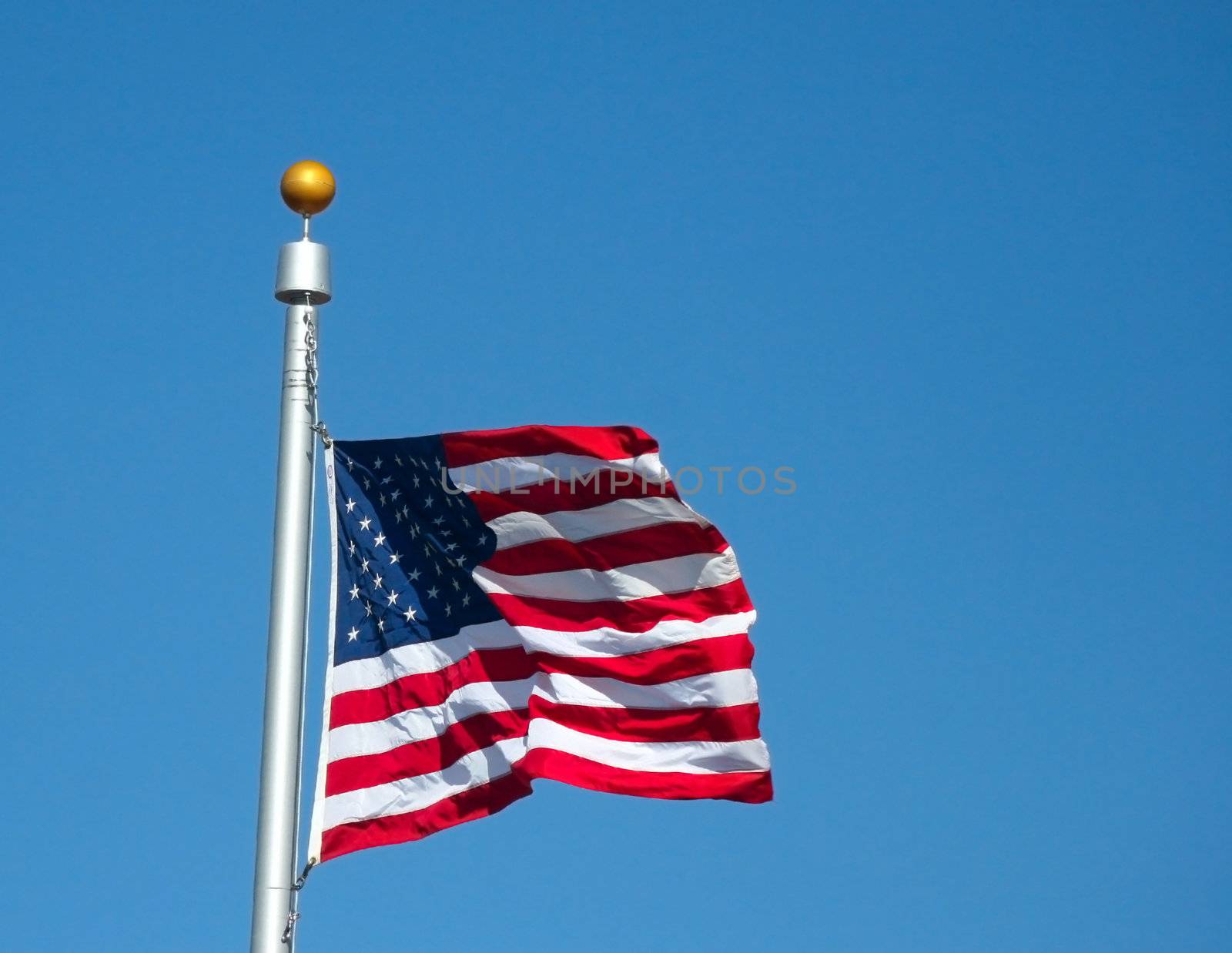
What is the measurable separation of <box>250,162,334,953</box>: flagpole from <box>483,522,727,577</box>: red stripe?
2412mm

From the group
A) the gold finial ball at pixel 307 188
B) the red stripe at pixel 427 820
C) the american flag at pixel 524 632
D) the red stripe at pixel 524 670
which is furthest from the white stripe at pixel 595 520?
the gold finial ball at pixel 307 188

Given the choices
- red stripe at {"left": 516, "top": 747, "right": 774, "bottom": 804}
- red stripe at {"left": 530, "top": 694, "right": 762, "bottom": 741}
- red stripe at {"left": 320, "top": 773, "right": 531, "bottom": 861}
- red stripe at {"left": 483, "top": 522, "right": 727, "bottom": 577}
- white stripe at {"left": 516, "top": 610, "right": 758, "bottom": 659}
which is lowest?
red stripe at {"left": 320, "top": 773, "right": 531, "bottom": 861}

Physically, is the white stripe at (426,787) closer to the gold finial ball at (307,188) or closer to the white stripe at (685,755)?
the white stripe at (685,755)

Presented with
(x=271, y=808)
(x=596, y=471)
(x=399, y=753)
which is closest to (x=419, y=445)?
(x=596, y=471)

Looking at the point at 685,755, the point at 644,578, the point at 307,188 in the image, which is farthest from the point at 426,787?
the point at 307,188

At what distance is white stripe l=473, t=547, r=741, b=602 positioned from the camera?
14711mm

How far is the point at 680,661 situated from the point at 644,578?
726 mm

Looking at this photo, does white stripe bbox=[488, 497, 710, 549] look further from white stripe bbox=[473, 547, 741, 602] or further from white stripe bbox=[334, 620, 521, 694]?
white stripe bbox=[334, 620, 521, 694]

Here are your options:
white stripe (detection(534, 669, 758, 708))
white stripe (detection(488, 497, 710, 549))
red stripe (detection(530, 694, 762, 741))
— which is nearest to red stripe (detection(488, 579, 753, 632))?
white stripe (detection(534, 669, 758, 708))

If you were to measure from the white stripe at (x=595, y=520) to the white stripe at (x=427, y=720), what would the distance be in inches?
44.9

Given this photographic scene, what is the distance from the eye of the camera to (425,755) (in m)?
13.9

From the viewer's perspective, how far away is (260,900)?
38.9ft

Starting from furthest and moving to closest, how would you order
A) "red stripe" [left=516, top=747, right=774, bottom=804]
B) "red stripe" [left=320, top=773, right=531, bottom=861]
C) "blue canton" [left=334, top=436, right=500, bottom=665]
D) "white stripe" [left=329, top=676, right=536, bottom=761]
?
"red stripe" [left=516, top=747, right=774, bottom=804] < "blue canton" [left=334, top=436, right=500, bottom=665] < "white stripe" [left=329, top=676, right=536, bottom=761] < "red stripe" [left=320, top=773, right=531, bottom=861]

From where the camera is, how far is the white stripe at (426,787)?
523 inches
